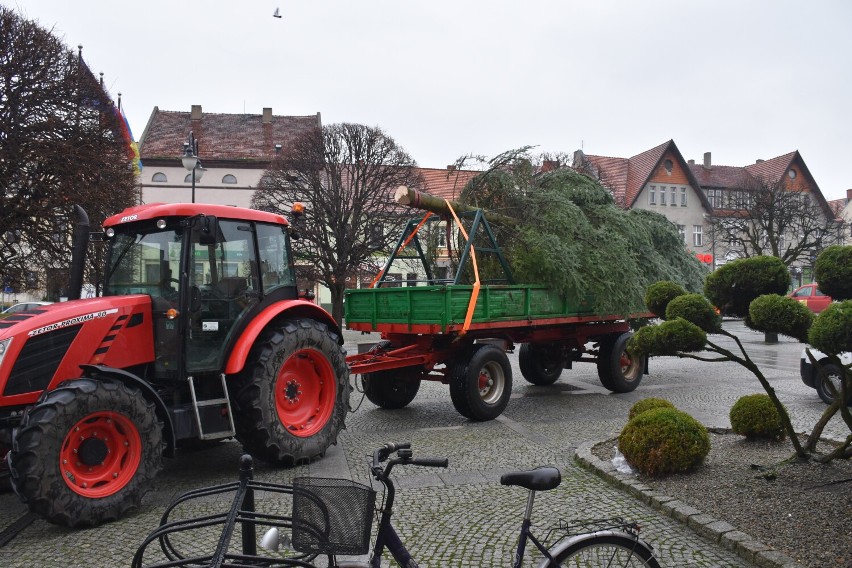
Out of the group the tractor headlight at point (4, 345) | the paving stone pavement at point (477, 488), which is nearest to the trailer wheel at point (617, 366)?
the paving stone pavement at point (477, 488)

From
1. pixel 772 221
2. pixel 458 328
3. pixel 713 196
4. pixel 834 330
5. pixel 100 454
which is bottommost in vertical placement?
pixel 100 454

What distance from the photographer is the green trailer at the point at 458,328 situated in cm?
812

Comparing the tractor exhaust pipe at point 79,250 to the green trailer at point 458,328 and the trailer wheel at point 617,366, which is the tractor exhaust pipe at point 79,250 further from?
the trailer wheel at point 617,366

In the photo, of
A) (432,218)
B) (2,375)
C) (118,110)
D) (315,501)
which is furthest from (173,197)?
(315,501)

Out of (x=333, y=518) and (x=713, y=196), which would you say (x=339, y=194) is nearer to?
(x=333, y=518)

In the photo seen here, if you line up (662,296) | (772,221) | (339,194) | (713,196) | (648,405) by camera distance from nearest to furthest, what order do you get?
(662,296) < (648,405) < (339,194) < (772,221) < (713,196)

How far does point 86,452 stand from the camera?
4730 millimetres

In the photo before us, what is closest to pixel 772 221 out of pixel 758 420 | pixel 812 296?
pixel 812 296

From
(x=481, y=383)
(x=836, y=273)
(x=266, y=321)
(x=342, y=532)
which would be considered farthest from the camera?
(x=481, y=383)

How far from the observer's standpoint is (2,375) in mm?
4730

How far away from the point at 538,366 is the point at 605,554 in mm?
8912

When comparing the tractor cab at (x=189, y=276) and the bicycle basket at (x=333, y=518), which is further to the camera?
the tractor cab at (x=189, y=276)

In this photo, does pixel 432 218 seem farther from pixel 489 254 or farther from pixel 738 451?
pixel 738 451

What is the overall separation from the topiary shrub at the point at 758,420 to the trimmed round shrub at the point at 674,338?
196 centimetres
